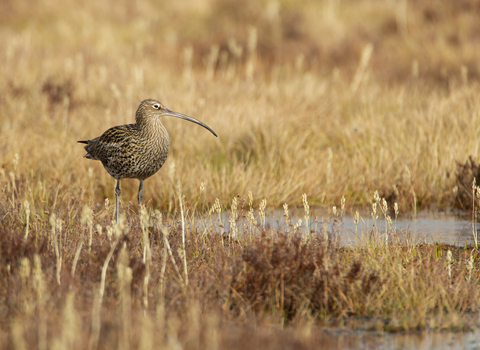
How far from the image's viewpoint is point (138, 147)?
582 cm

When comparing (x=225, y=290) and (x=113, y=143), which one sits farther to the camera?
(x=113, y=143)

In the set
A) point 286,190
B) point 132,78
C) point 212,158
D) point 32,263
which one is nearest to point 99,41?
point 132,78

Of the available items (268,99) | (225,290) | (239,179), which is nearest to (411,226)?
(239,179)

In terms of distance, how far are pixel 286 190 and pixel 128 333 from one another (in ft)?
13.2

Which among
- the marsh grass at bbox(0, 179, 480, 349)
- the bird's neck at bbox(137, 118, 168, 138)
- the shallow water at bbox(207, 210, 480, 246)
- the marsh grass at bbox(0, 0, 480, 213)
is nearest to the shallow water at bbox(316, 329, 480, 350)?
the marsh grass at bbox(0, 179, 480, 349)

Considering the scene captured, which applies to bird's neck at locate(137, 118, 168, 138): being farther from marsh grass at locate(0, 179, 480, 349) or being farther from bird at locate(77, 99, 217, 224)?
marsh grass at locate(0, 179, 480, 349)

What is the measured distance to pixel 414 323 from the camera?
370 cm

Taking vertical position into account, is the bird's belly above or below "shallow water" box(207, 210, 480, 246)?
above

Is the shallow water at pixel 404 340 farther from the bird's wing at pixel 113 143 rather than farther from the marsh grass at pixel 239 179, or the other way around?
the bird's wing at pixel 113 143

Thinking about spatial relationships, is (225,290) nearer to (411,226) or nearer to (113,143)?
(113,143)

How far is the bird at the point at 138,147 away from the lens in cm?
581

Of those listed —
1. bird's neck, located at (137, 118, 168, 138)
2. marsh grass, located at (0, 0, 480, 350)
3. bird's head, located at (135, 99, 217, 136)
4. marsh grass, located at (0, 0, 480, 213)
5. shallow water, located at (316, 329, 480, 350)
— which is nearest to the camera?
shallow water, located at (316, 329, 480, 350)

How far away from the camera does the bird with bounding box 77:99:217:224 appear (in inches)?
229

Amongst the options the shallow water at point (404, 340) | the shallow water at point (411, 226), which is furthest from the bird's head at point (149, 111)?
the shallow water at point (404, 340)
